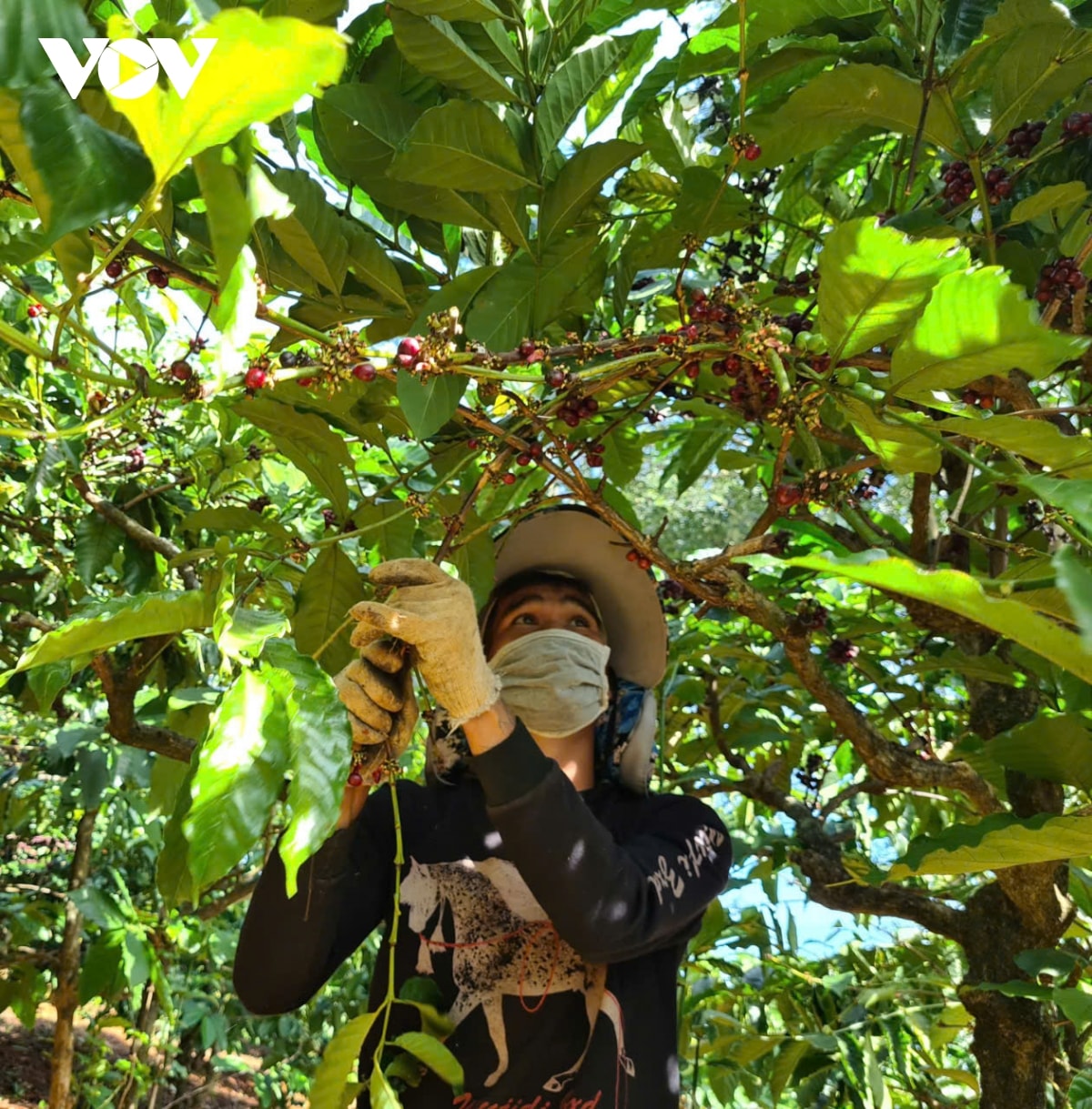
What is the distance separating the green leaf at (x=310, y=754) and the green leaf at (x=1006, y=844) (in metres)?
0.54

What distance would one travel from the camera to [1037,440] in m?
0.76

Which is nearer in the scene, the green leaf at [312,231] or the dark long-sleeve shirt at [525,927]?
the green leaf at [312,231]

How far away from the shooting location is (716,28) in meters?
1.15

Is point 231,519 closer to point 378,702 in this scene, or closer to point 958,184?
Answer: point 378,702

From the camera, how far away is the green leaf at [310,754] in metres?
0.54

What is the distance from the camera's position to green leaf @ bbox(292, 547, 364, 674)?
3.68 ft

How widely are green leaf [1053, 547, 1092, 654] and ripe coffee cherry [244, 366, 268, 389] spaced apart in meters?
0.56

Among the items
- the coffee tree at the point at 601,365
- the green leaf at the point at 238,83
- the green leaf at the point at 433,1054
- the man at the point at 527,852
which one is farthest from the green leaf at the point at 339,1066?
the green leaf at the point at 238,83

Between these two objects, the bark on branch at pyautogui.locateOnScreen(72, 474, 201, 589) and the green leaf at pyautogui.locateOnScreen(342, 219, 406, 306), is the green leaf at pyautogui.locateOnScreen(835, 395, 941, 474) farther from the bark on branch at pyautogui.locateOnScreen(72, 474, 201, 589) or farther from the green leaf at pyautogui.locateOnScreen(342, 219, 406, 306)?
the bark on branch at pyautogui.locateOnScreen(72, 474, 201, 589)

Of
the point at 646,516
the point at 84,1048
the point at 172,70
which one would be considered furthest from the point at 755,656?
the point at 84,1048

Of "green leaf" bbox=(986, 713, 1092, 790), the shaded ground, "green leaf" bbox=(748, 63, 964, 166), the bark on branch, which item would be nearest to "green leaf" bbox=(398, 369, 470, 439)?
"green leaf" bbox=(748, 63, 964, 166)

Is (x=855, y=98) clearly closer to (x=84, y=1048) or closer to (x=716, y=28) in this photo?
(x=716, y=28)

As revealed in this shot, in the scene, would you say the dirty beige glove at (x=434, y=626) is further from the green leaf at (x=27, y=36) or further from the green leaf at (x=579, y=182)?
the green leaf at (x=27, y=36)

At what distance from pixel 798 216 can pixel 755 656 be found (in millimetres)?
923
